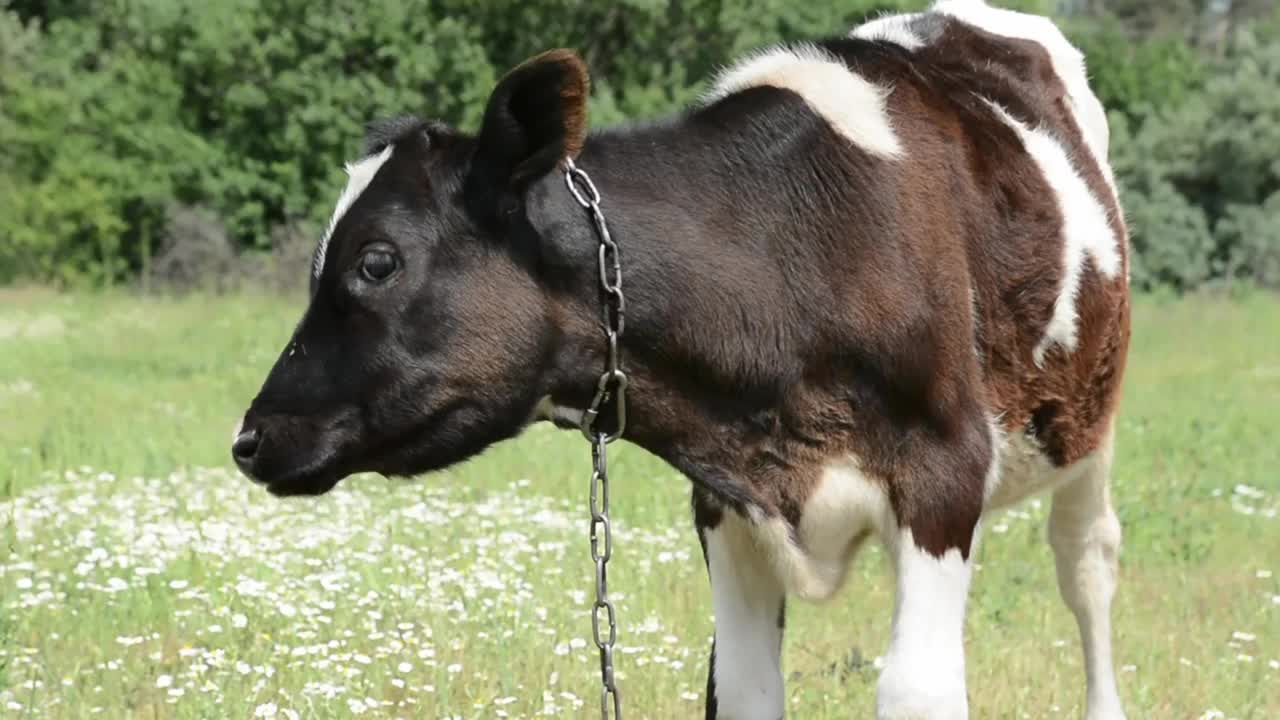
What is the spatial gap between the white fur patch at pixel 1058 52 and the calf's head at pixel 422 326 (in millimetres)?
2653

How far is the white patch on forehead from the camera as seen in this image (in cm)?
423

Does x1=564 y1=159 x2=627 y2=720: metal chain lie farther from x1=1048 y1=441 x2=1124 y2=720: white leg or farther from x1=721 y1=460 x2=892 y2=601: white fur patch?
x1=1048 y1=441 x2=1124 y2=720: white leg

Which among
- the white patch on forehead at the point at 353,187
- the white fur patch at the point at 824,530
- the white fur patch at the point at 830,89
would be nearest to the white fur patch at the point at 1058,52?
the white fur patch at the point at 830,89

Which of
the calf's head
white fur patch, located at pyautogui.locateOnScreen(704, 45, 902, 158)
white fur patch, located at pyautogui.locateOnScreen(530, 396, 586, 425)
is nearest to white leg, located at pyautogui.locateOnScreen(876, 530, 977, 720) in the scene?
white fur patch, located at pyautogui.locateOnScreen(530, 396, 586, 425)

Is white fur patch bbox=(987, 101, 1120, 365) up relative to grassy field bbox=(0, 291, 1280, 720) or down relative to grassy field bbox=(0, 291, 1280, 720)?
Answer: up

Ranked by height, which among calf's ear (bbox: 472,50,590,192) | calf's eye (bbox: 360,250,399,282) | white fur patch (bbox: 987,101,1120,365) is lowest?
white fur patch (bbox: 987,101,1120,365)

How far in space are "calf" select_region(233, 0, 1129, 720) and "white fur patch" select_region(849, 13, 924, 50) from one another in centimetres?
6

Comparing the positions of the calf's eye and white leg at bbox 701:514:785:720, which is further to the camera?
white leg at bbox 701:514:785:720

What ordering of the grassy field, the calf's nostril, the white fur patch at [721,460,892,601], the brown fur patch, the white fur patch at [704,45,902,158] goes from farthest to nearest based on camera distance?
the grassy field → the white fur patch at [704,45,902,158] → the white fur patch at [721,460,892,601] → the calf's nostril → the brown fur patch

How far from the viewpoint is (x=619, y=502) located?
1046cm

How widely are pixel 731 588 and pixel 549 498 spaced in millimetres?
5498

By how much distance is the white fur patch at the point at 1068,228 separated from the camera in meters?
5.38

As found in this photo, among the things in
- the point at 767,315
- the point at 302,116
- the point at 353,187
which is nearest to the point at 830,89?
the point at 767,315

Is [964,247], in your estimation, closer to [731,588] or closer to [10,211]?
[731,588]
